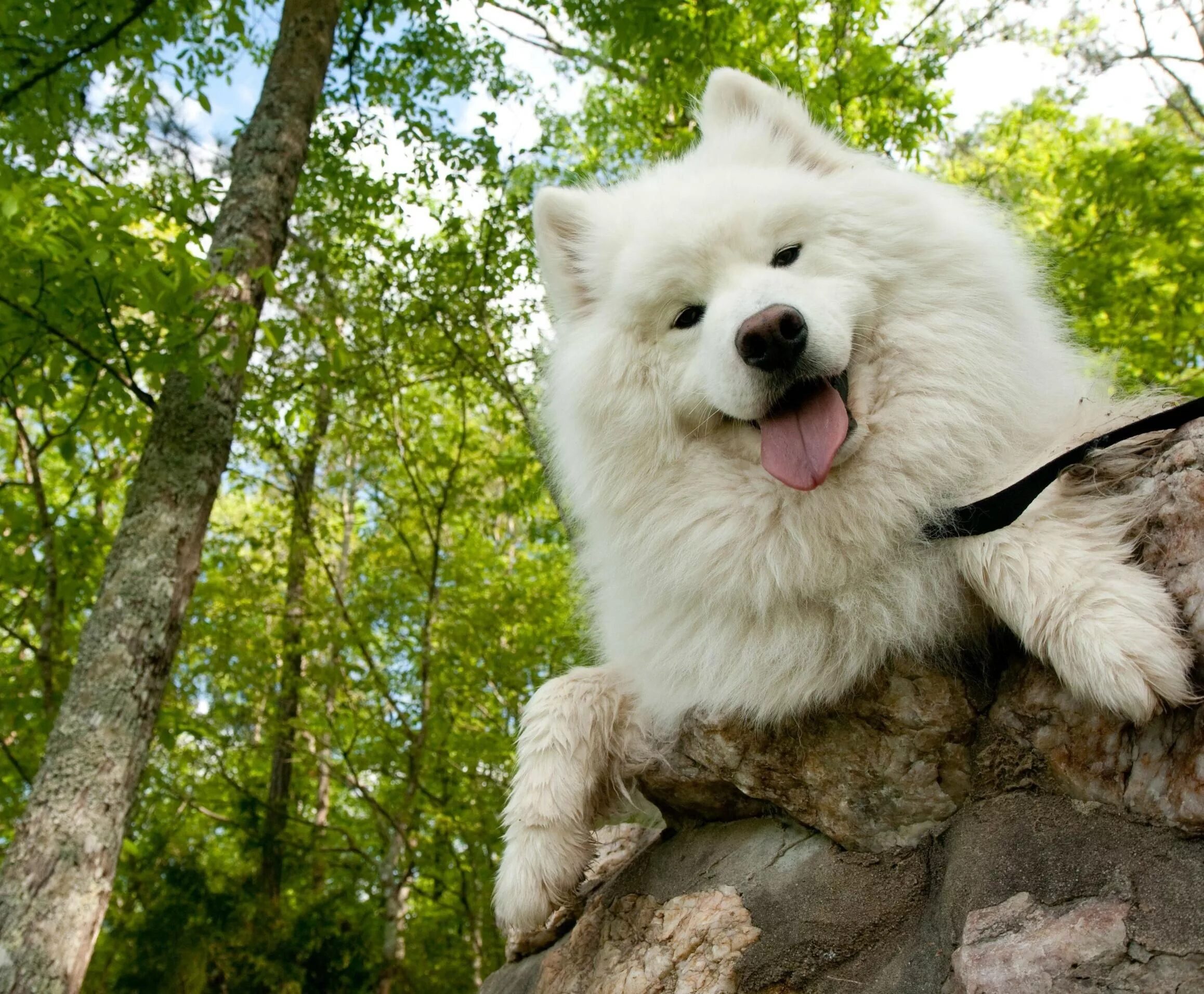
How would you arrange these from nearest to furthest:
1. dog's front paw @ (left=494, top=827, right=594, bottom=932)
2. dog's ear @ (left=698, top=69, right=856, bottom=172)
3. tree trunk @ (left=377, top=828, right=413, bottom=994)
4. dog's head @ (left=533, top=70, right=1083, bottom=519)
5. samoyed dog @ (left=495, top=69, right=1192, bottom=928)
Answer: samoyed dog @ (left=495, top=69, right=1192, bottom=928)
dog's head @ (left=533, top=70, right=1083, bottom=519)
dog's front paw @ (left=494, top=827, right=594, bottom=932)
dog's ear @ (left=698, top=69, right=856, bottom=172)
tree trunk @ (left=377, top=828, right=413, bottom=994)

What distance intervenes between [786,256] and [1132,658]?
1.25 m

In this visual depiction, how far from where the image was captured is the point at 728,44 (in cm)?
709

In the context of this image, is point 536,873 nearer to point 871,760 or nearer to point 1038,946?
point 871,760

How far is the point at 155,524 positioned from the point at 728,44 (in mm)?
5991

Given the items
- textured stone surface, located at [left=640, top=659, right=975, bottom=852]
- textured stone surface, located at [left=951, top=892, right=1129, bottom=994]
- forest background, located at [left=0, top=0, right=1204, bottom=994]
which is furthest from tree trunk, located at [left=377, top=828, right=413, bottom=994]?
textured stone surface, located at [left=951, top=892, right=1129, bottom=994]

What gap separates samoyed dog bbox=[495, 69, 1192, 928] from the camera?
1813 millimetres

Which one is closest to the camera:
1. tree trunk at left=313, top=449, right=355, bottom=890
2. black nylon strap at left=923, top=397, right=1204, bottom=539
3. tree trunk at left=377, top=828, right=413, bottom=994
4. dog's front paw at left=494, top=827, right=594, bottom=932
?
black nylon strap at left=923, top=397, right=1204, bottom=539

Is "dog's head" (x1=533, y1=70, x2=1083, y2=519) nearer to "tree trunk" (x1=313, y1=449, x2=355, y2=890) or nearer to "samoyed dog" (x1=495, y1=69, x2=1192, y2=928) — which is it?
"samoyed dog" (x1=495, y1=69, x2=1192, y2=928)

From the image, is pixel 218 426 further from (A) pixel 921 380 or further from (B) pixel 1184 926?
(B) pixel 1184 926

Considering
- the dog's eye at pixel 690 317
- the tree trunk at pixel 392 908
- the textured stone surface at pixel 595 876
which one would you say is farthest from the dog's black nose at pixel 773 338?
the tree trunk at pixel 392 908

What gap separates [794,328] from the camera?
74.0 inches

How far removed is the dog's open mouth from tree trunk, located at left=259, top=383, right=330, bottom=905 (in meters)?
6.19

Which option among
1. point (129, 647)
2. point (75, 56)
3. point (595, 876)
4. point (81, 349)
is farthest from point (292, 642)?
point (595, 876)

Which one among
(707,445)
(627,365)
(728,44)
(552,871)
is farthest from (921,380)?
(728,44)
